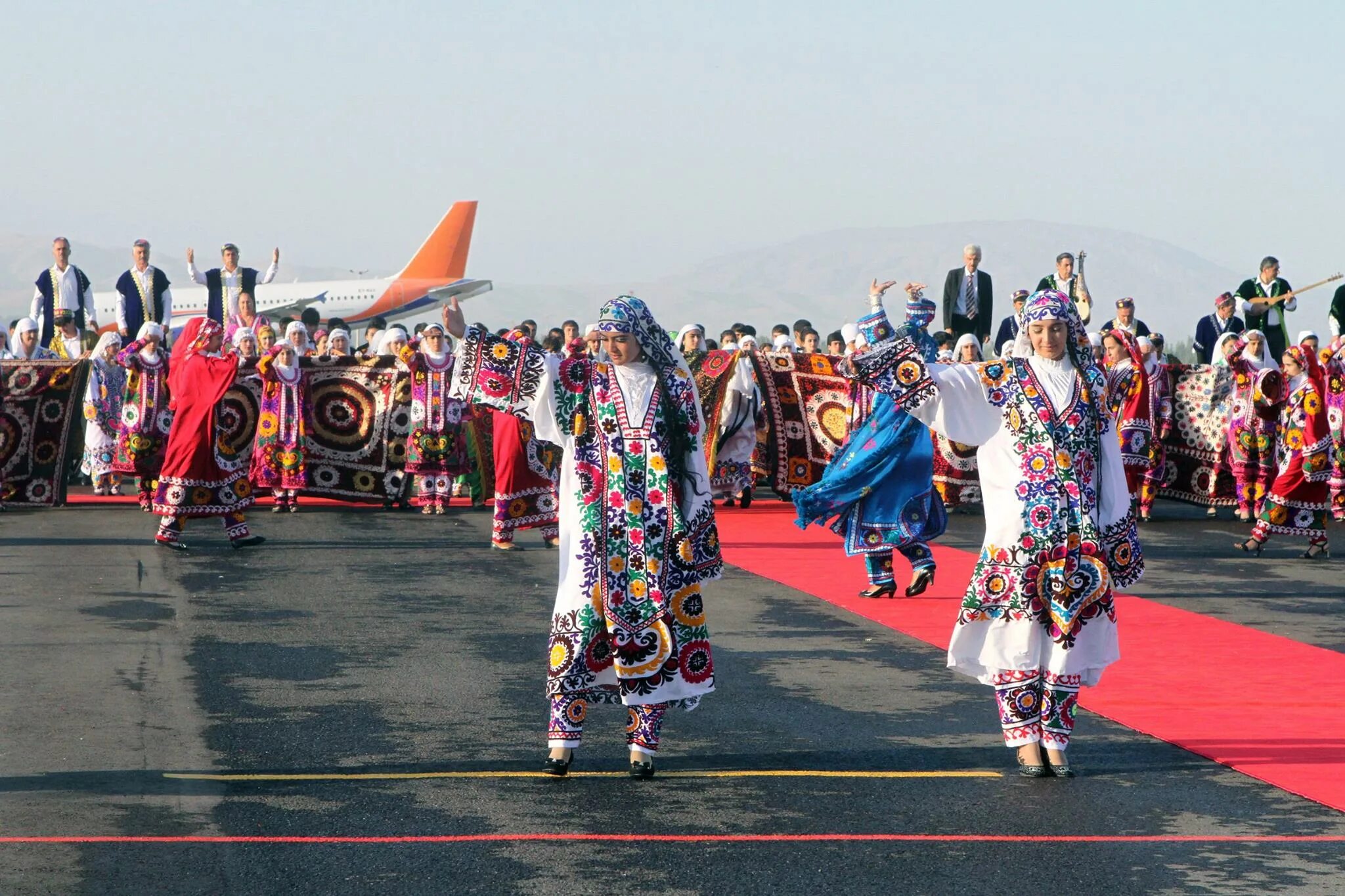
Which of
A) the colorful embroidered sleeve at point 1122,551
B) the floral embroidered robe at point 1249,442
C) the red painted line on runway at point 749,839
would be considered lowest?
the red painted line on runway at point 749,839

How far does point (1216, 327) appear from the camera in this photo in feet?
65.1

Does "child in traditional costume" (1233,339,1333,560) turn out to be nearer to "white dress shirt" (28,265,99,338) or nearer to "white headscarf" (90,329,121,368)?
"white headscarf" (90,329,121,368)

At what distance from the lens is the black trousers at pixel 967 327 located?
19953mm

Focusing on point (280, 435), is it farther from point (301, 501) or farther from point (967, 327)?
point (967, 327)

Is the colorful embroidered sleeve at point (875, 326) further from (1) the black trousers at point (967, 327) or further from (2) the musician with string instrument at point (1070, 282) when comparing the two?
(1) the black trousers at point (967, 327)

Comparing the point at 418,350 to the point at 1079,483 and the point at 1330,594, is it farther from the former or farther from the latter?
the point at 1079,483

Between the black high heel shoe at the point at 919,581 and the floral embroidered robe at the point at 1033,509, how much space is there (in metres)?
4.40

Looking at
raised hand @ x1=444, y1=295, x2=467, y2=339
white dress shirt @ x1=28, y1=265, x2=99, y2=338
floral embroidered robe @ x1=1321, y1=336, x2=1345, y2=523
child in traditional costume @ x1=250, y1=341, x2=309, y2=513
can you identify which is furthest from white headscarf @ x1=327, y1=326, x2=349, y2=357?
raised hand @ x1=444, y1=295, x2=467, y2=339

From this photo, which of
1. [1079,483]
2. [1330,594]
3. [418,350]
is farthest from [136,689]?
[418,350]

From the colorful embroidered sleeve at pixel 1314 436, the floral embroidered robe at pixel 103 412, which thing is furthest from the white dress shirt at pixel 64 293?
the colorful embroidered sleeve at pixel 1314 436

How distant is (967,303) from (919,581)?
956 centimetres

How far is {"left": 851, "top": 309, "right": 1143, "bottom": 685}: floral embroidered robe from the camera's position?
20.5 feet

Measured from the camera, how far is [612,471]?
6.32m

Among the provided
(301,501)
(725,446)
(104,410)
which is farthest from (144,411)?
(725,446)
